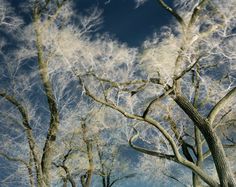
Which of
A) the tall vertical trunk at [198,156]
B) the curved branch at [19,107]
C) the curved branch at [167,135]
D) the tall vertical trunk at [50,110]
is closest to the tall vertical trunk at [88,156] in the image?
the tall vertical trunk at [50,110]

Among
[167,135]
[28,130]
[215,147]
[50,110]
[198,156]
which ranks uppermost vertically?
Answer: [50,110]

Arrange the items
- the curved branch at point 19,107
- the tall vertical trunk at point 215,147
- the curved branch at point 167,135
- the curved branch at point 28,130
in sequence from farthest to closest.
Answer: the curved branch at point 19,107
the curved branch at point 28,130
the curved branch at point 167,135
the tall vertical trunk at point 215,147

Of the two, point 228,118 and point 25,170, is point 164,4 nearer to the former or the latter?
point 228,118

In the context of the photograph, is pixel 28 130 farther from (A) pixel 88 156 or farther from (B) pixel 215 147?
(B) pixel 215 147

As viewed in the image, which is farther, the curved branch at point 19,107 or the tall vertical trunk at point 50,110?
the curved branch at point 19,107

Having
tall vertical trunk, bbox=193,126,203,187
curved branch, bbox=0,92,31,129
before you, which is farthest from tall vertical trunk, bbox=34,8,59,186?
tall vertical trunk, bbox=193,126,203,187

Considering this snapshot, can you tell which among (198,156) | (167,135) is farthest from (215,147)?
(198,156)

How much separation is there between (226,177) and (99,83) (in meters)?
6.41

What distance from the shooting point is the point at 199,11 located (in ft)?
45.3

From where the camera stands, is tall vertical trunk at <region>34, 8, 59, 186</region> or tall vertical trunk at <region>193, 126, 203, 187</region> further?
tall vertical trunk at <region>193, 126, 203, 187</region>

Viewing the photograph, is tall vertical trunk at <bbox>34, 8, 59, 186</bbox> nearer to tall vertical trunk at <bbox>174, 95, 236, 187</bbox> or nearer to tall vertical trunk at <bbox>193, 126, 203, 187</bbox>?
tall vertical trunk at <bbox>174, 95, 236, 187</bbox>

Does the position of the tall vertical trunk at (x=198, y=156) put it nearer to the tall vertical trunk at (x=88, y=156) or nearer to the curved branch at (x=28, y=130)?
the tall vertical trunk at (x=88, y=156)

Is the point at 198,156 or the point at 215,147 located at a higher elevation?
the point at 198,156

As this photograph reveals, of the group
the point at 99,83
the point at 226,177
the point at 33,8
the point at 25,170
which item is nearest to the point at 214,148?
the point at 226,177
